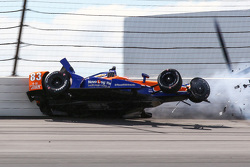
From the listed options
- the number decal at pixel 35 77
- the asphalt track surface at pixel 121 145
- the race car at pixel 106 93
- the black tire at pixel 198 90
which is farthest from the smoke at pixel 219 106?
the number decal at pixel 35 77

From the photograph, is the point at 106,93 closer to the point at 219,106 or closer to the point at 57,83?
the point at 57,83

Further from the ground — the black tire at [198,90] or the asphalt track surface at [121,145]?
the black tire at [198,90]

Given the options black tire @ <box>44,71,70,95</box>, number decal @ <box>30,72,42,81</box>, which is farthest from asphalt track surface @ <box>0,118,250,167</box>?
number decal @ <box>30,72,42,81</box>

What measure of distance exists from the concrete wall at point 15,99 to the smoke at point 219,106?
3675 millimetres

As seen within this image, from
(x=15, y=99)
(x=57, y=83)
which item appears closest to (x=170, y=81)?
(x=57, y=83)

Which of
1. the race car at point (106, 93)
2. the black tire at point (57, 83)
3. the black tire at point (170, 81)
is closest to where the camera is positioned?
the black tire at point (170, 81)

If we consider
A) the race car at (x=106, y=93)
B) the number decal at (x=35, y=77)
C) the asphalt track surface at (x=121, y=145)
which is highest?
the number decal at (x=35, y=77)

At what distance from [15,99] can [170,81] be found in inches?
196

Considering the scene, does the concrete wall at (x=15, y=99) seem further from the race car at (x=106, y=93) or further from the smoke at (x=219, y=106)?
the smoke at (x=219, y=106)

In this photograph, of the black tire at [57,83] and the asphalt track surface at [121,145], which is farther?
the black tire at [57,83]

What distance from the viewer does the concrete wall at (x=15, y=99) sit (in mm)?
12148

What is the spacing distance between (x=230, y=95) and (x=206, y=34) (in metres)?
4.70

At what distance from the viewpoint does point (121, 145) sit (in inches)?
261
